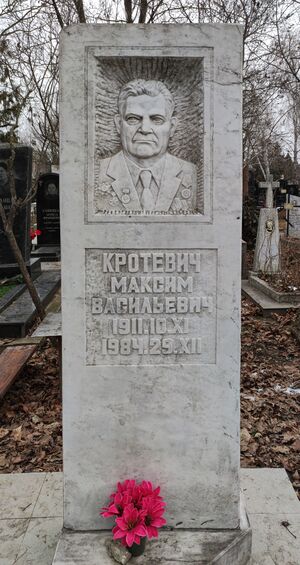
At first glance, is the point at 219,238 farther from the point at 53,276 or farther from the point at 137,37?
the point at 53,276

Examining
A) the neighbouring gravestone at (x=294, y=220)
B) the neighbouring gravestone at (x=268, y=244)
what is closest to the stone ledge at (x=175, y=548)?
the neighbouring gravestone at (x=268, y=244)

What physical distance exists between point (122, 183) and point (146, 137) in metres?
0.23

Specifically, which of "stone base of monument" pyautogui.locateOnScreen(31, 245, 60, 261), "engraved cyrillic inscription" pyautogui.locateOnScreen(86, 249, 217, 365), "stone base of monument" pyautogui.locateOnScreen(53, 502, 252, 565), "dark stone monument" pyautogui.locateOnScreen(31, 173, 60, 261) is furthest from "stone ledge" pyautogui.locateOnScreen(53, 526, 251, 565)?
"dark stone monument" pyautogui.locateOnScreen(31, 173, 60, 261)

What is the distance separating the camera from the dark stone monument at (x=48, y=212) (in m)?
12.9

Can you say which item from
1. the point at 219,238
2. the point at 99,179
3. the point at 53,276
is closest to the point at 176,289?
the point at 219,238

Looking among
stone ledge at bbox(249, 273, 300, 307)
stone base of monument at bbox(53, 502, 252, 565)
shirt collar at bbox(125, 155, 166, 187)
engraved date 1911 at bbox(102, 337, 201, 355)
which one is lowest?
stone base of monument at bbox(53, 502, 252, 565)

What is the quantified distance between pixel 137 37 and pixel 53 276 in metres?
8.20

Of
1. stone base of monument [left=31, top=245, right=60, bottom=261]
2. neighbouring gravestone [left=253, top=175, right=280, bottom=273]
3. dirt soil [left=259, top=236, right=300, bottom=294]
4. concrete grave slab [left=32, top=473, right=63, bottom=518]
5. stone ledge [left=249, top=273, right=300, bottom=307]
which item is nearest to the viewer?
concrete grave slab [left=32, top=473, right=63, bottom=518]

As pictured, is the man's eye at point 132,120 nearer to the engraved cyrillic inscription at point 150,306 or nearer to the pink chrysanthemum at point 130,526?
the engraved cyrillic inscription at point 150,306

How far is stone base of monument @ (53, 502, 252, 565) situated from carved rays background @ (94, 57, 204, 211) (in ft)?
4.99

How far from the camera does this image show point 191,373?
227 cm

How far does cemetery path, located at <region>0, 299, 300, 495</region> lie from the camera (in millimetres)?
3777

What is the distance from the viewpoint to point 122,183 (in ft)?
7.11

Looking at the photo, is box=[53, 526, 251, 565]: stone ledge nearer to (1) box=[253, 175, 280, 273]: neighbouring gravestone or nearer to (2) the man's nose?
(2) the man's nose
